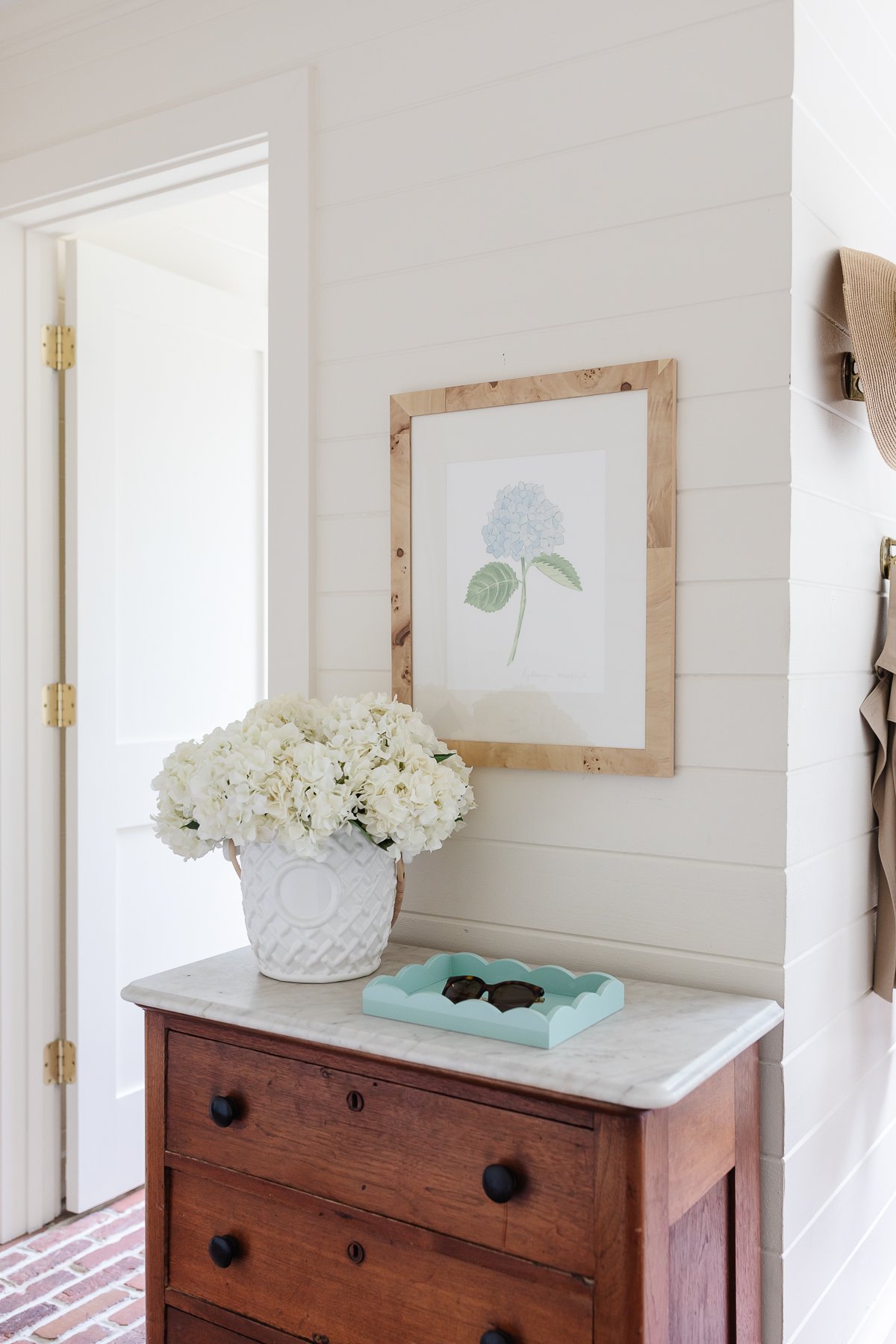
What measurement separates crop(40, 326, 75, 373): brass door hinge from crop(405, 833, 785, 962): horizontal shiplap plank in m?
1.56

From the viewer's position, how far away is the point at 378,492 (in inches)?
75.9

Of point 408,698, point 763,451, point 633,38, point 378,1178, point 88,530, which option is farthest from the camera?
point 88,530

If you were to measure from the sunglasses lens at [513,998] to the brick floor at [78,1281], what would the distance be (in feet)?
4.28

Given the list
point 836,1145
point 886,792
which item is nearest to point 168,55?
point 886,792

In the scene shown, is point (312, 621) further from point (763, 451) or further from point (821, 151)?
point (821, 151)

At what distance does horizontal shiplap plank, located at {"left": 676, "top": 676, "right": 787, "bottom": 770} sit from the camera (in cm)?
156

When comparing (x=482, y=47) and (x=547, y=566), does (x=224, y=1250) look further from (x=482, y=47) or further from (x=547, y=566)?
(x=482, y=47)

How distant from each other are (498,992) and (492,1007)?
0.06 meters

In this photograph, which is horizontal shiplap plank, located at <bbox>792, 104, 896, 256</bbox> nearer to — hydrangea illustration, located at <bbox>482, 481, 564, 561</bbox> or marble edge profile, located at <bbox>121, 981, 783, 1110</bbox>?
hydrangea illustration, located at <bbox>482, 481, 564, 561</bbox>

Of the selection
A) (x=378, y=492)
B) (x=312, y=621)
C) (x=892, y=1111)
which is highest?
(x=378, y=492)

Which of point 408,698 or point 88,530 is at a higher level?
point 88,530

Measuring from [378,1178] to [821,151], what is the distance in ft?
5.11

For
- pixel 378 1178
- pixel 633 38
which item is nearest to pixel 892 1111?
pixel 378 1178

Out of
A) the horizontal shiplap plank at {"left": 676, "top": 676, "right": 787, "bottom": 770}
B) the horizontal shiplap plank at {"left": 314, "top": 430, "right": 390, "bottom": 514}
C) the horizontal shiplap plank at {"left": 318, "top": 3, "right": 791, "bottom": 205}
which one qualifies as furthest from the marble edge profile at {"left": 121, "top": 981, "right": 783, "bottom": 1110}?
the horizontal shiplap plank at {"left": 318, "top": 3, "right": 791, "bottom": 205}
